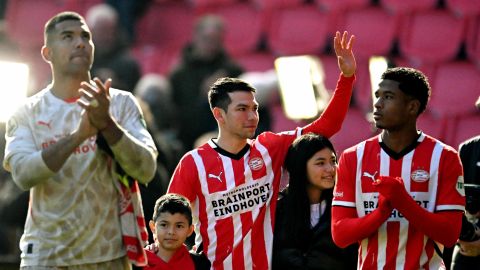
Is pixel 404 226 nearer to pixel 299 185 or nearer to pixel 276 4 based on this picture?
pixel 299 185

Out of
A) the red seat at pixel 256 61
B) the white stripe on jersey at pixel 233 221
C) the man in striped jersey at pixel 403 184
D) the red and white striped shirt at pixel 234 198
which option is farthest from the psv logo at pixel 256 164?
the red seat at pixel 256 61

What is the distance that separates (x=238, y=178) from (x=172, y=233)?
19.8 inches

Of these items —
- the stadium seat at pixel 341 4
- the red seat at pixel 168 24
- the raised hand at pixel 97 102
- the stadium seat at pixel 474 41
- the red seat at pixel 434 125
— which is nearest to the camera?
the raised hand at pixel 97 102

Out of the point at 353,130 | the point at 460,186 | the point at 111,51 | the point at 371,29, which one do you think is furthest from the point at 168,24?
the point at 460,186

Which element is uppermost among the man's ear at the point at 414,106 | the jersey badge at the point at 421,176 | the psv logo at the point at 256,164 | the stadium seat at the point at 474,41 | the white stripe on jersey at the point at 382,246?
the stadium seat at the point at 474,41

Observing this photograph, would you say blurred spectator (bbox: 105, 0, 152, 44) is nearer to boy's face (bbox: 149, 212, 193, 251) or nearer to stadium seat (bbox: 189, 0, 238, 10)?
stadium seat (bbox: 189, 0, 238, 10)

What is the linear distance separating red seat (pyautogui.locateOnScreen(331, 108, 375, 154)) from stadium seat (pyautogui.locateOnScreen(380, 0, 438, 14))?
0.97 metres

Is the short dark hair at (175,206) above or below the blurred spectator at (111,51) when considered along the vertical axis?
below

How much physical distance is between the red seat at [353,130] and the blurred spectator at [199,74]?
3.46ft

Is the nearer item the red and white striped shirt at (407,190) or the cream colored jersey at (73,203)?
the red and white striped shirt at (407,190)

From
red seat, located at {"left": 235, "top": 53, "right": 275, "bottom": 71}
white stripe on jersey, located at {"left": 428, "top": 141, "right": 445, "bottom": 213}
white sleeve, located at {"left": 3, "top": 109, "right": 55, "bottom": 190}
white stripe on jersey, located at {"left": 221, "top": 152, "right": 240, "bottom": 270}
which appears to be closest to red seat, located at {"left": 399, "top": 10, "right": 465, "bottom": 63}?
red seat, located at {"left": 235, "top": 53, "right": 275, "bottom": 71}

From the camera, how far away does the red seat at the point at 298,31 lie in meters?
11.9

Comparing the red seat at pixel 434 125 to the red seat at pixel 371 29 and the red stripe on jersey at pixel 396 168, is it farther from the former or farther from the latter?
the red stripe on jersey at pixel 396 168

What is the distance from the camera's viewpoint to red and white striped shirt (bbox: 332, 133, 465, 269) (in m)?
6.30
